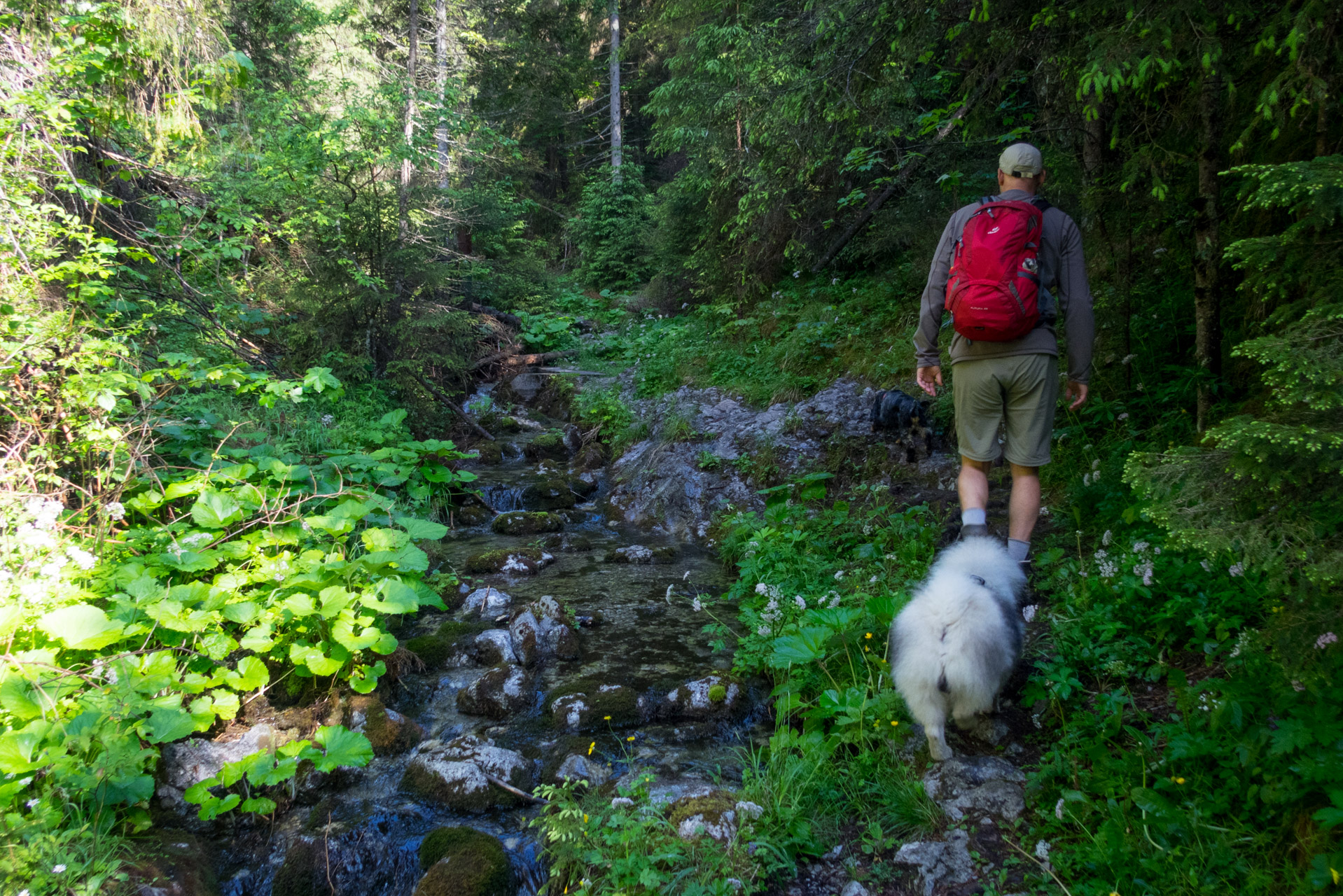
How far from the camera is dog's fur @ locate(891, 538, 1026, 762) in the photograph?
9.19ft

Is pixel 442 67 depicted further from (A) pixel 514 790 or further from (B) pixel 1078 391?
(A) pixel 514 790

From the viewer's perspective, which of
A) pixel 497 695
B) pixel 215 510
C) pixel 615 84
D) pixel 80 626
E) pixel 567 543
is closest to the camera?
pixel 80 626

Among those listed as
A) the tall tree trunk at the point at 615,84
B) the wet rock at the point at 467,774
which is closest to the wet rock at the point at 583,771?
the wet rock at the point at 467,774

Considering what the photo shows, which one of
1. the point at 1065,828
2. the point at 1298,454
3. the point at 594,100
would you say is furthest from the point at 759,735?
the point at 594,100

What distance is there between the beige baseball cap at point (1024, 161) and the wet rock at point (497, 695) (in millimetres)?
4388

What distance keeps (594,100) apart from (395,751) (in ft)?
73.5

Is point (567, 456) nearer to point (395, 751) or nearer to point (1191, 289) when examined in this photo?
point (395, 751)

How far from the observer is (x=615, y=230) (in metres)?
18.2

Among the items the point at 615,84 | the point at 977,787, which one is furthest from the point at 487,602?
the point at 615,84

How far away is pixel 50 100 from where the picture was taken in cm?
443

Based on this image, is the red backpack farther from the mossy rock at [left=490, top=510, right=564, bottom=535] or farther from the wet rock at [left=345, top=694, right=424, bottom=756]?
the mossy rock at [left=490, top=510, right=564, bottom=535]

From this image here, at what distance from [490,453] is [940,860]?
8832 millimetres

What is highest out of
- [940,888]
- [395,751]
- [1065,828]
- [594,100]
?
[594,100]

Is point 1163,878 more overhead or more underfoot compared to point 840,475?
more underfoot
